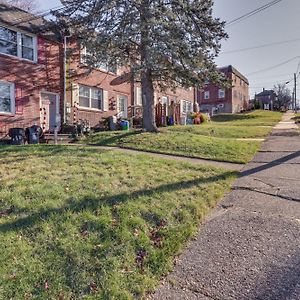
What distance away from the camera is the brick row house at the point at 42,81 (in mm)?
14961

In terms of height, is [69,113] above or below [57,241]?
above

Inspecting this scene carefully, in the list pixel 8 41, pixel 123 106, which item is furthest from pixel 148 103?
pixel 123 106

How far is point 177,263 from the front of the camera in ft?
12.1

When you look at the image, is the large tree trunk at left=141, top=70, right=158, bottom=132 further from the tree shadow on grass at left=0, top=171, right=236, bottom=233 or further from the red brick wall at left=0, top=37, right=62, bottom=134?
the tree shadow on grass at left=0, top=171, right=236, bottom=233

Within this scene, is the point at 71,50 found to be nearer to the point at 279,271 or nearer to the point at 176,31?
the point at 176,31

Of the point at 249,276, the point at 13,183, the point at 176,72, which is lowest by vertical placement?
the point at 249,276

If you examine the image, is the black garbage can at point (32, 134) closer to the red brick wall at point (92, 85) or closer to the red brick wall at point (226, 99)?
the red brick wall at point (92, 85)

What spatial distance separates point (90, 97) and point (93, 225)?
16.6 m

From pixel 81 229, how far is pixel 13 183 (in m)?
2.11

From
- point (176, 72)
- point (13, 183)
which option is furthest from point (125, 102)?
point (13, 183)

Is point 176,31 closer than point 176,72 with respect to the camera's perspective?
Yes

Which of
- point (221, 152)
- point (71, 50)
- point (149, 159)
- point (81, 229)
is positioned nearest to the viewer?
point (81, 229)

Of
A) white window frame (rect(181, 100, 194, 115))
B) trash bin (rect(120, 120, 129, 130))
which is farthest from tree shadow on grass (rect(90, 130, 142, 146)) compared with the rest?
white window frame (rect(181, 100, 194, 115))

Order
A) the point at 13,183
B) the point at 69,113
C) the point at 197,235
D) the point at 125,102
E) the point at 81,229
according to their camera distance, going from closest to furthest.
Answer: the point at 81,229 → the point at 197,235 → the point at 13,183 → the point at 69,113 → the point at 125,102
